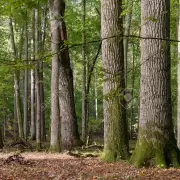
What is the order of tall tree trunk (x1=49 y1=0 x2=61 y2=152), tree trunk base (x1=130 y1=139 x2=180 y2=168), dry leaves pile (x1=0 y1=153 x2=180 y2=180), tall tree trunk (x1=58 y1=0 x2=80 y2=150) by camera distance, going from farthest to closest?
tall tree trunk (x1=58 y1=0 x2=80 y2=150) → tall tree trunk (x1=49 y1=0 x2=61 y2=152) → tree trunk base (x1=130 y1=139 x2=180 y2=168) → dry leaves pile (x1=0 y1=153 x2=180 y2=180)

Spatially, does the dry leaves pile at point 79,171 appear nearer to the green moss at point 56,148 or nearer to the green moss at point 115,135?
the green moss at point 115,135

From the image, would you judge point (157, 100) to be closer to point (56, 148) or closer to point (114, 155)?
point (114, 155)

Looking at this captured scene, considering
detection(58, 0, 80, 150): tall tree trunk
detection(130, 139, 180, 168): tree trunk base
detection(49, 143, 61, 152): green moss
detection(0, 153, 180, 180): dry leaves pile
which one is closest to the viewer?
detection(0, 153, 180, 180): dry leaves pile

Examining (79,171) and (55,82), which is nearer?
(79,171)

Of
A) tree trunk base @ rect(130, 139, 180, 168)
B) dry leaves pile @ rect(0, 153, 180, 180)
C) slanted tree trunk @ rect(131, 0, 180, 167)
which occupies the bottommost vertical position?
dry leaves pile @ rect(0, 153, 180, 180)

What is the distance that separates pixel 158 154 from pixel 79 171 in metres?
1.88

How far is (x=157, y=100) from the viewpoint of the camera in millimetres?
7543

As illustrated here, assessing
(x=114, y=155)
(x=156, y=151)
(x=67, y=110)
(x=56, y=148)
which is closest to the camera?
(x=156, y=151)

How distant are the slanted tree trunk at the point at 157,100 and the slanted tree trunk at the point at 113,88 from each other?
1265 mm

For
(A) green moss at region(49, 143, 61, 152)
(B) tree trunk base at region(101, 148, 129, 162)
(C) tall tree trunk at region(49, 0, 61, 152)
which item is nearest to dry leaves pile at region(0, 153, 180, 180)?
(B) tree trunk base at region(101, 148, 129, 162)

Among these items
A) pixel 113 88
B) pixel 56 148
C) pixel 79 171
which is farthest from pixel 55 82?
pixel 79 171

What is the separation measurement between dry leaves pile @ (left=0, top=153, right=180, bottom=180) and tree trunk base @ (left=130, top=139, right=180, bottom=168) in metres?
0.28

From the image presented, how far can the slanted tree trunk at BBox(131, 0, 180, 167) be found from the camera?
7543 millimetres

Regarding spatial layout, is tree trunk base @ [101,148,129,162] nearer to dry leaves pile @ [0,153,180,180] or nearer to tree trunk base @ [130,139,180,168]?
dry leaves pile @ [0,153,180,180]
